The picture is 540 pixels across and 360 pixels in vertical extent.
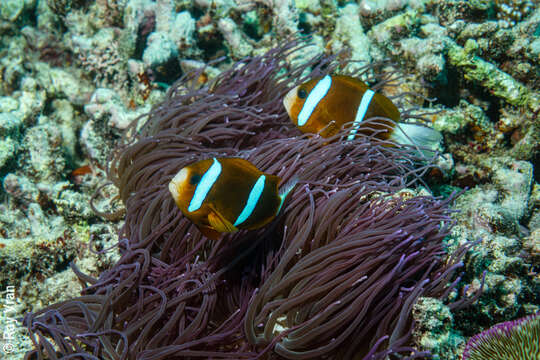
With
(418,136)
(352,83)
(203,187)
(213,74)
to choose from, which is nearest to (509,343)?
(418,136)

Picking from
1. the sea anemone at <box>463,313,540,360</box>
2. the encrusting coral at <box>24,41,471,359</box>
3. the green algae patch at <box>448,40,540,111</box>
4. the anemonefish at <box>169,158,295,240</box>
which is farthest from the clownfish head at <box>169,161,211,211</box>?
the green algae patch at <box>448,40,540,111</box>

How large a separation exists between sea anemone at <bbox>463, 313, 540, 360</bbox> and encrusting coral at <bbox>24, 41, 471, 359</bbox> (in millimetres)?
207

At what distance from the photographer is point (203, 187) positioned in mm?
1604

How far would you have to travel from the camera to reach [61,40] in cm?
497

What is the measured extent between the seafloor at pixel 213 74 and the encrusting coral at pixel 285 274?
203mm

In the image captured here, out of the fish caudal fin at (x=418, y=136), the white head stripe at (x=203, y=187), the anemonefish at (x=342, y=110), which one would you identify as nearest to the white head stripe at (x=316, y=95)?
the anemonefish at (x=342, y=110)

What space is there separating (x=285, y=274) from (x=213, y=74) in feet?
9.27

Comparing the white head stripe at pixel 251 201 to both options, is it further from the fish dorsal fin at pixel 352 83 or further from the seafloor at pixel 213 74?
the fish dorsal fin at pixel 352 83

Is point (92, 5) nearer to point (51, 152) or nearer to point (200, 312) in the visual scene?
point (51, 152)

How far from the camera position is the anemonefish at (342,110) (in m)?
2.49

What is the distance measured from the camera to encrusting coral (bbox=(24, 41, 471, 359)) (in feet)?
5.79

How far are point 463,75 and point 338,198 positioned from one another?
249cm

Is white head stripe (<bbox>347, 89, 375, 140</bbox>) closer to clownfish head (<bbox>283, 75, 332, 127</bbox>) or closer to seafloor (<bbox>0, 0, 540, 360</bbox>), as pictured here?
clownfish head (<bbox>283, 75, 332, 127</bbox>)

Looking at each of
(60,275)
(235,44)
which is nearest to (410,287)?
(60,275)
